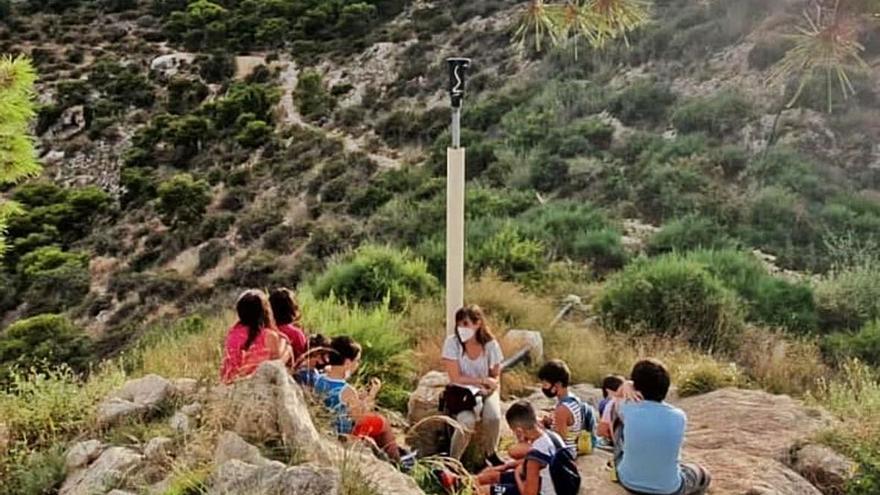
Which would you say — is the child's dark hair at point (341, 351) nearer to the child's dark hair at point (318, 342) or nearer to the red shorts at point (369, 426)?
the child's dark hair at point (318, 342)

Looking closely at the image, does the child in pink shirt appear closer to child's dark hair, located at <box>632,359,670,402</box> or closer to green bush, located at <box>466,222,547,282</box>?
child's dark hair, located at <box>632,359,670,402</box>

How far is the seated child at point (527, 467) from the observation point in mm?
3785

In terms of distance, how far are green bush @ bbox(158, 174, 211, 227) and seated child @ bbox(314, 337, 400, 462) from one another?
1544 cm

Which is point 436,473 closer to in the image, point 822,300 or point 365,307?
point 365,307

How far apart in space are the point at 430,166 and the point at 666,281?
34.2 feet

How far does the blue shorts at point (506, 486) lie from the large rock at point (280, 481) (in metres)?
0.96

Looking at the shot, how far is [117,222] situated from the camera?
20.4m

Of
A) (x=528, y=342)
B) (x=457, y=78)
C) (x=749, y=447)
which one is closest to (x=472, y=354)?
(x=749, y=447)

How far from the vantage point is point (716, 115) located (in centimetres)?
1466

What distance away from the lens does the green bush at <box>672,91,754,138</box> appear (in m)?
14.4

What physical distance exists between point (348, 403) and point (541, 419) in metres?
1.25

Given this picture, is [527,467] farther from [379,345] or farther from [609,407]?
[379,345]

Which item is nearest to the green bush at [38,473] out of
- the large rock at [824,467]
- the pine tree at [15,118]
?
the pine tree at [15,118]

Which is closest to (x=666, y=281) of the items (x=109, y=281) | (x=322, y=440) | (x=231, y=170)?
(x=322, y=440)
